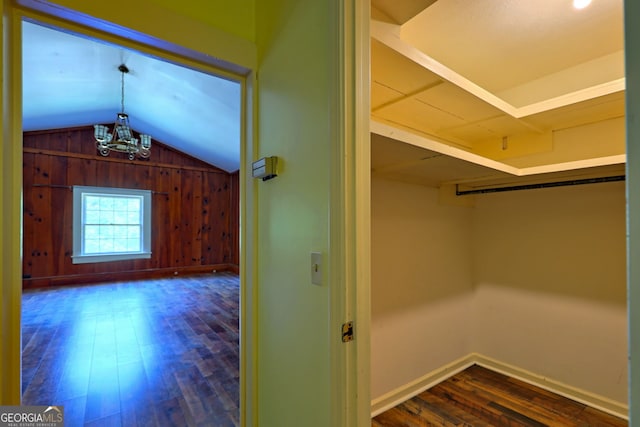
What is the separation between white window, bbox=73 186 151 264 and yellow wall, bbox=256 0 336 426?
5.93 m

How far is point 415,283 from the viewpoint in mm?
2076

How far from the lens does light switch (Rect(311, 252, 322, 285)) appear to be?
0.98m

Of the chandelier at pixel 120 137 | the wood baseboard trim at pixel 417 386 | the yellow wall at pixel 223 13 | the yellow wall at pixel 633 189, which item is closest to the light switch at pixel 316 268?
the yellow wall at pixel 633 189

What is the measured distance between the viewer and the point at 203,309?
13.1 feet

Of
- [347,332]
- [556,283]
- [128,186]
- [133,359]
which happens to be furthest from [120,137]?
[556,283]

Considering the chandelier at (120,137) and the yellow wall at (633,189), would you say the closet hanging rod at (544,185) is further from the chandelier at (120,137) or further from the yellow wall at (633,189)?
the chandelier at (120,137)

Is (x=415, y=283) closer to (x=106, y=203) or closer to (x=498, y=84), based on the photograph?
(x=498, y=84)

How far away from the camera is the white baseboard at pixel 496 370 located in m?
1.83

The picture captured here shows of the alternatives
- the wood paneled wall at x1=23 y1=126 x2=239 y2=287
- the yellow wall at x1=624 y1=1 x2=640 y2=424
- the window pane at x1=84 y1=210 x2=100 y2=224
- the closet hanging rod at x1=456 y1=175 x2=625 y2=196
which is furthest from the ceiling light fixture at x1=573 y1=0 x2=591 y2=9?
the window pane at x1=84 y1=210 x2=100 y2=224

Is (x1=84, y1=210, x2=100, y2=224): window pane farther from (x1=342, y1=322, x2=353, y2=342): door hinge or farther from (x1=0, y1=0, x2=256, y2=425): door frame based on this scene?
(x1=342, y1=322, x2=353, y2=342): door hinge

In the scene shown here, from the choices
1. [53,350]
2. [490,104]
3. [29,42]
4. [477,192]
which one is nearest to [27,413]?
[53,350]

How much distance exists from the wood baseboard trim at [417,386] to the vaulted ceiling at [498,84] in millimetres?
1437

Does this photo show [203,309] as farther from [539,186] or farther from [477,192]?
[539,186]

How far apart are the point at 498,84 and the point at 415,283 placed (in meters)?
1.57
